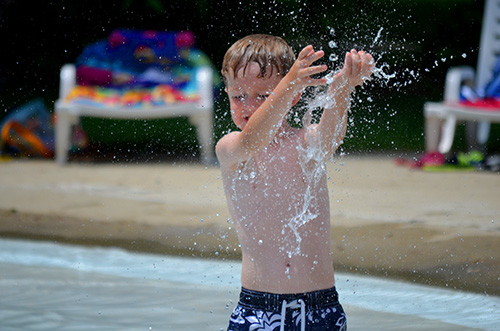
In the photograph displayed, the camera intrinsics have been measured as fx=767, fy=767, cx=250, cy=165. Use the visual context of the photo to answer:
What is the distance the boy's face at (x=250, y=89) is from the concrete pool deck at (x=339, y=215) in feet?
5.62

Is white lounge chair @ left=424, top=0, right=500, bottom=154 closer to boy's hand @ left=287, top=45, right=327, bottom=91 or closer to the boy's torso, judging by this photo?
the boy's torso

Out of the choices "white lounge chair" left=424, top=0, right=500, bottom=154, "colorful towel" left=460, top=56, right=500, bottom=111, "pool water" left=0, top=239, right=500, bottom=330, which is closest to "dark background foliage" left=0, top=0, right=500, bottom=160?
"white lounge chair" left=424, top=0, right=500, bottom=154

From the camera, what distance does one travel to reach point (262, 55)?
6.73ft

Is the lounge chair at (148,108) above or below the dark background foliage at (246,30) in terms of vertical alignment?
below

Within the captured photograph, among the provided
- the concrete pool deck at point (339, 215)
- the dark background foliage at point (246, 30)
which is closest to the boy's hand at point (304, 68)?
the concrete pool deck at point (339, 215)

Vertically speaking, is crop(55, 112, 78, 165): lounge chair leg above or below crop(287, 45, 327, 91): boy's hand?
below

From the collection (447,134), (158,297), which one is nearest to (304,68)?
(158,297)

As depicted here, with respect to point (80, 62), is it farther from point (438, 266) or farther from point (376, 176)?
point (438, 266)

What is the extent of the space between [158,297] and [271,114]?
1783 mm

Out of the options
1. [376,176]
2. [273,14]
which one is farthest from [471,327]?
[273,14]

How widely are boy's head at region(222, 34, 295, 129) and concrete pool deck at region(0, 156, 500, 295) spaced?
5.62ft

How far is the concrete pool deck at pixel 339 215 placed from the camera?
3.79 m

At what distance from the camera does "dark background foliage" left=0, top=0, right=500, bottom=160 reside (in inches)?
515

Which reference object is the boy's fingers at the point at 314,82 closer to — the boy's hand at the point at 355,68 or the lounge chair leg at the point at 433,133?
the boy's hand at the point at 355,68
